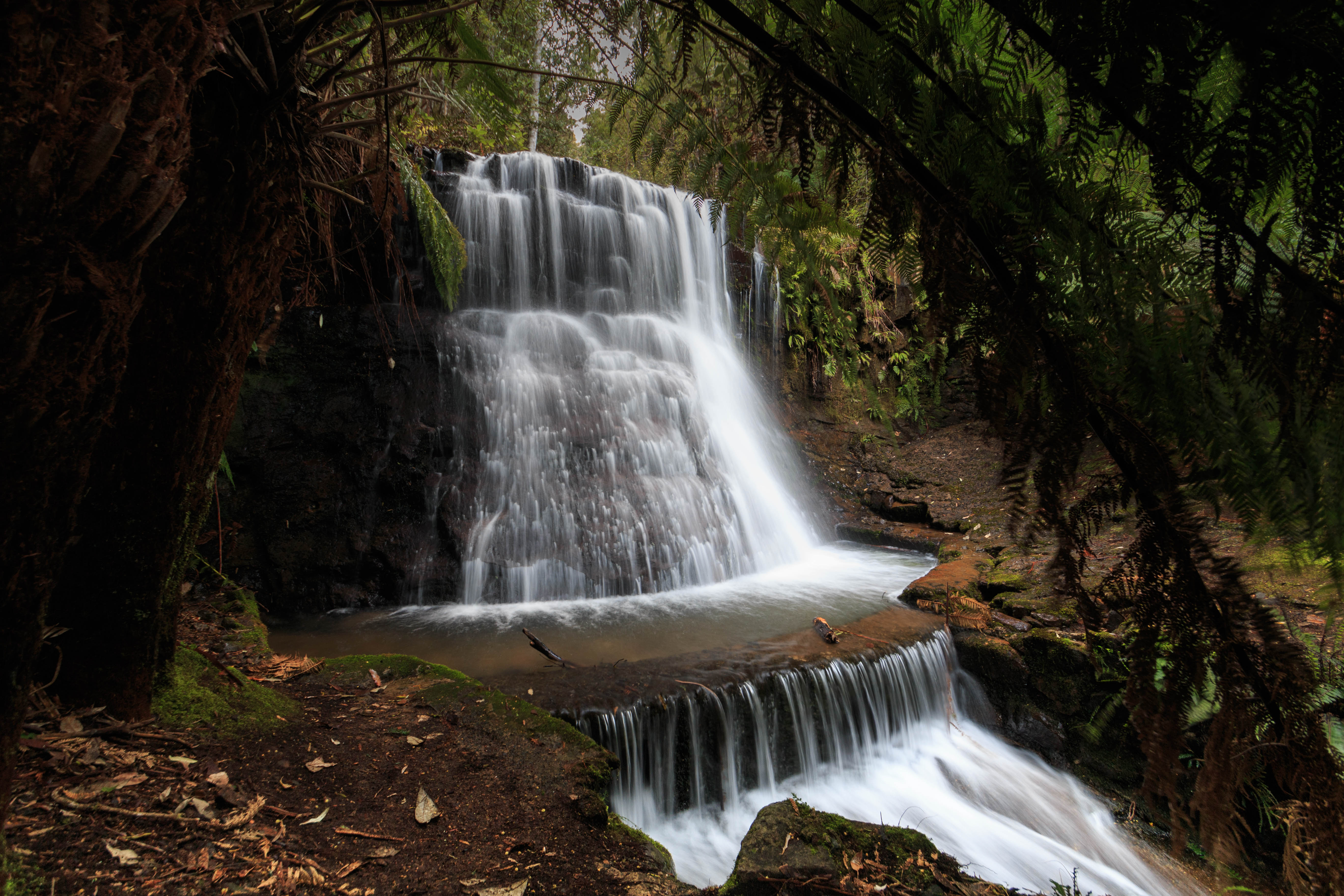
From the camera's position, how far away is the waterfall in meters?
6.66

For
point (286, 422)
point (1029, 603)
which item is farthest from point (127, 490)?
point (1029, 603)

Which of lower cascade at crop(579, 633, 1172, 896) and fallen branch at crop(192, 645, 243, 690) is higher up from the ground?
fallen branch at crop(192, 645, 243, 690)

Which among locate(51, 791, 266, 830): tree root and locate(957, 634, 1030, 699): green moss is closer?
locate(51, 791, 266, 830): tree root

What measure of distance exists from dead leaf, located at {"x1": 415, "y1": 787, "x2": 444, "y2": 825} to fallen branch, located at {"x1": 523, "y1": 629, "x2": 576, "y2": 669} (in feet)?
6.39

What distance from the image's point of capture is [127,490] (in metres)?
1.97

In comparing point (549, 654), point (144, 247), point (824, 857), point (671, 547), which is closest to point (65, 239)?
point (144, 247)

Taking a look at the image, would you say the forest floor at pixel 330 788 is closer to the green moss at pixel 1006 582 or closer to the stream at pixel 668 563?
the stream at pixel 668 563

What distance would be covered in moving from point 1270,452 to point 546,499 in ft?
21.5

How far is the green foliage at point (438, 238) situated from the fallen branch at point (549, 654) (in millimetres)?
4343

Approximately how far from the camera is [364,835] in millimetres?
2006

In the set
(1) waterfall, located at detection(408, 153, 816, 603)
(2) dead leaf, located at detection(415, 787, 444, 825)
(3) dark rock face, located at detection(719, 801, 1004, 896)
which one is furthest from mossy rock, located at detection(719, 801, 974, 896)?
(1) waterfall, located at detection(408, 153, 816, 603)

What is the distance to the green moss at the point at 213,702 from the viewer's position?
223 centimetres

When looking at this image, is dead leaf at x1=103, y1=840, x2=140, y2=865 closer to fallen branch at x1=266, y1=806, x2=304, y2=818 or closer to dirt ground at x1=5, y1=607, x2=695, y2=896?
dirt ground at x1=5, y1=607, x2=695, y2=896

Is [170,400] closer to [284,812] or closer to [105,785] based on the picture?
[105,785]
